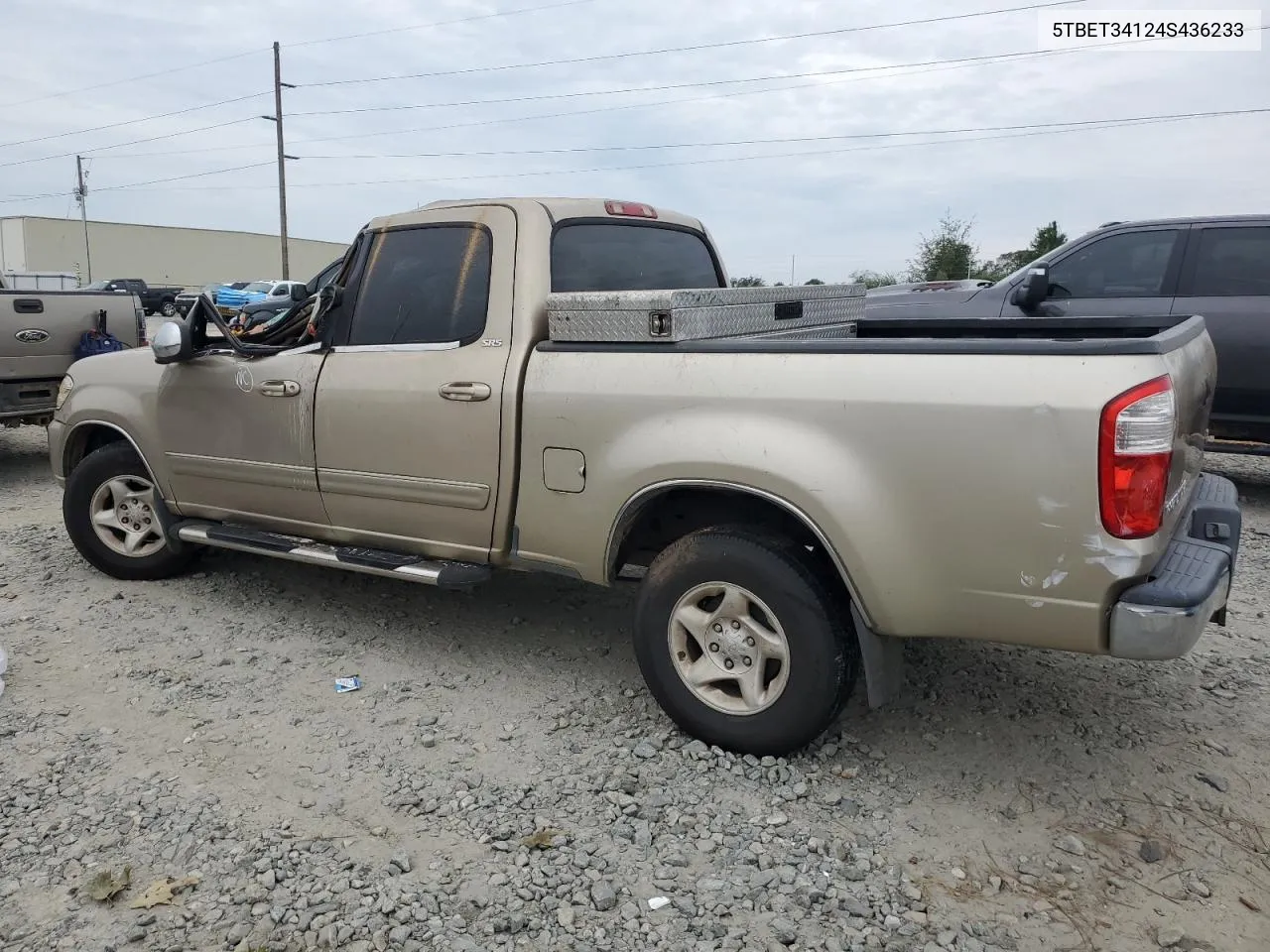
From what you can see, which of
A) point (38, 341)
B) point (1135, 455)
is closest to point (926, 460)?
point (1135, 455)

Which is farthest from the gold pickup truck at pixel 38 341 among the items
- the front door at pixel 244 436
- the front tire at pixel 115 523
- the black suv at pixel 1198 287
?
the black suv at pixel 1198 287

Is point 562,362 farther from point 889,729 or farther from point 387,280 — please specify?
point 889,729

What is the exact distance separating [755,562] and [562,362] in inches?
39.8

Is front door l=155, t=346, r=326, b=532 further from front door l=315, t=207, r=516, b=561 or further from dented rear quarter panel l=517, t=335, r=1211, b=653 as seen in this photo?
dented rear quarter panel l=517, t=335, r=1211, b=653

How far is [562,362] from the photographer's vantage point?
3502 millimetres

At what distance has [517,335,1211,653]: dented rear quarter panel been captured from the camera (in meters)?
2.60

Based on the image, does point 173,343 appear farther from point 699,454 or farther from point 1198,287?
point 1198,287

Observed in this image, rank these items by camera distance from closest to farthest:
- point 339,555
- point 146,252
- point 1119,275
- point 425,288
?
point 425,288 < point 339,555 < point 1119,275 < point 146,252

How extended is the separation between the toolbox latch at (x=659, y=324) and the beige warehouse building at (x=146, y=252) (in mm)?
59538

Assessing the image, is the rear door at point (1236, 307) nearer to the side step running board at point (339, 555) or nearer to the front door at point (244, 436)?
the side step running board at point (339, 555)

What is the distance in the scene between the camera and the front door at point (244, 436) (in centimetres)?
424

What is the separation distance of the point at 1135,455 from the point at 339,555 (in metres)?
2.99

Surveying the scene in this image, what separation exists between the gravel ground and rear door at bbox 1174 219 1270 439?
2.72m

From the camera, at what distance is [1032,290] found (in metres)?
7.07
